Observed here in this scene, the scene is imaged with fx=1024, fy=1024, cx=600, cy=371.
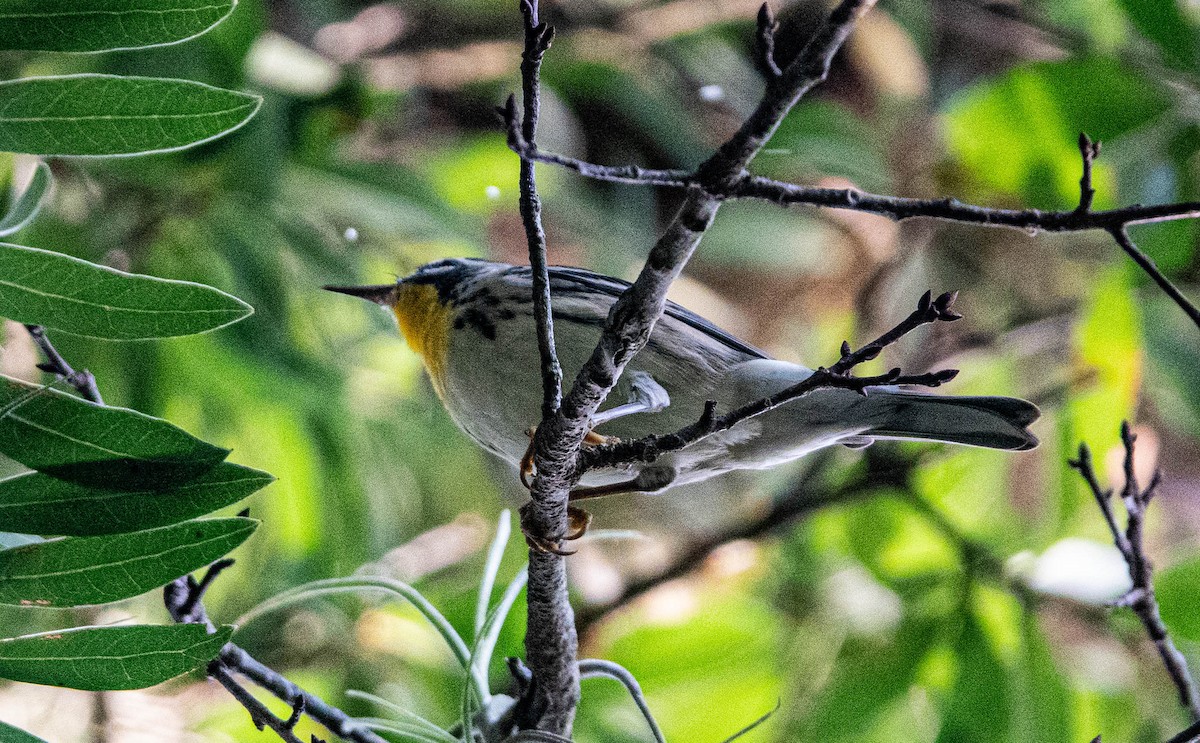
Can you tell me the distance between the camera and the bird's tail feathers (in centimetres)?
133

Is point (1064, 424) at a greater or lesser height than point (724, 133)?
lesser

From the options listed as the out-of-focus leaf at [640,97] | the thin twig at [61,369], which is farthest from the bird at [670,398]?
the out-of-focus leaf at [640,97]

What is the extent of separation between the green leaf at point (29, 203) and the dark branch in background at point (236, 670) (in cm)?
17

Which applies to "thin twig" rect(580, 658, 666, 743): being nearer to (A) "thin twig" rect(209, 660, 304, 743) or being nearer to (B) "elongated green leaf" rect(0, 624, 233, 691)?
(A) "thin twig" rect(209, 660, 304, 743)


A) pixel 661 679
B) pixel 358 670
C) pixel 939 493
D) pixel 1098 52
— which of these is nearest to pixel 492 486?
pixel 358 670

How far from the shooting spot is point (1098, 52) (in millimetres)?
2760

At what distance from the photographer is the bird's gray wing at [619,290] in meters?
1.59

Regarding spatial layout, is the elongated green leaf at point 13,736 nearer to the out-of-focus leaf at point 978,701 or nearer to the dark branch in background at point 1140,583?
the dark branch in background at point 1140,583

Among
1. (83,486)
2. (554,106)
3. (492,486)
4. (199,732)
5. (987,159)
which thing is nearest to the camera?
(83,486)

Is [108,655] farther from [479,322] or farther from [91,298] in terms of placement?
[479,322]

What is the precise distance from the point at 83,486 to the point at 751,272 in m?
3.61

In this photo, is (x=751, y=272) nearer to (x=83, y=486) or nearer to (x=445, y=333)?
(x=445, y=333)

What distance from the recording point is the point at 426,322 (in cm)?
178

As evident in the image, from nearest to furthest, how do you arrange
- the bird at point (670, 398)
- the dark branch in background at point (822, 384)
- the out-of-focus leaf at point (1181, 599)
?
the dark branch in background at point (822, 384), the bird at point (670, 398), the out-of-focus leaf at point (1181, 599)
